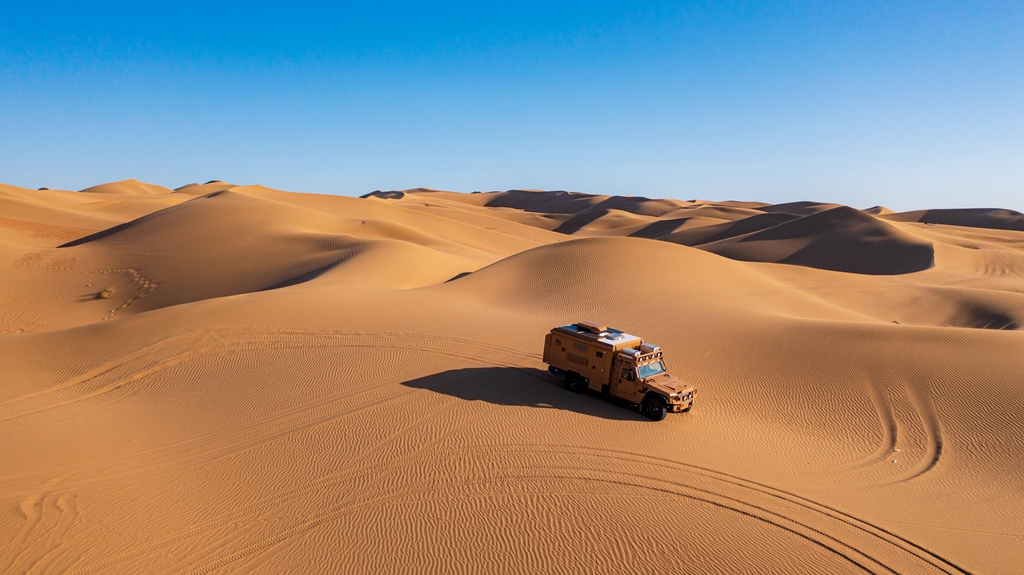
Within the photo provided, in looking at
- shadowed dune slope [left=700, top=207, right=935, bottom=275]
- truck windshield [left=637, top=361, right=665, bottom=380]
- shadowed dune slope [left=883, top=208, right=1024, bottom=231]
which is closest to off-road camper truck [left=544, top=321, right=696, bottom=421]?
truck windshield [left=637, top=361, right=665, bottom=380]

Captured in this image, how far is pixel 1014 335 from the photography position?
15164 millimetres

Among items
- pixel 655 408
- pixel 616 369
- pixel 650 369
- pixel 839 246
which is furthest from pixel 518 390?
pixel 839 246

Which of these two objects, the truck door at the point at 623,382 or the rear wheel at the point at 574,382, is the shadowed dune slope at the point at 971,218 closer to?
the rear wheel at the point at 574,382

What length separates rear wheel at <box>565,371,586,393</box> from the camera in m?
12.5

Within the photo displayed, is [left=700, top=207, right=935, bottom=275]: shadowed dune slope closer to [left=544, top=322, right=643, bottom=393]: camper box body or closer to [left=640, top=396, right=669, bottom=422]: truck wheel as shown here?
[left=544, top=322, right=643, bottom=393]: camper box body

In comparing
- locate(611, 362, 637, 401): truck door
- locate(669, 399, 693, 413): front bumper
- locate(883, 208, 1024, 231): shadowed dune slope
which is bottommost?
locate(669, 399, 693, 413): front bumper

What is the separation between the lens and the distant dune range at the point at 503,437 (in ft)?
24.7

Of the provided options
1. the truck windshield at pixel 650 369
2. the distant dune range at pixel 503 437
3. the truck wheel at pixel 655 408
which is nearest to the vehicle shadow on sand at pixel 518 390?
the distant dune range at pixel 503 437

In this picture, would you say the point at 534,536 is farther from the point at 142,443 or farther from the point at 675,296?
the point at 675,296

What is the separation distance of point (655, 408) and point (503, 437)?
3.05 meters

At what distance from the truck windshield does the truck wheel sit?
482 mm

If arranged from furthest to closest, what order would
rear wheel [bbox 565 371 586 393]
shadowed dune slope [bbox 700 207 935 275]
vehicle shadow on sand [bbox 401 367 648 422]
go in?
shadowed dune slope [bbox 700 207 935 275], rear wheel [bbox 565 371 586 393], vehicle shadow on sand [bbox 401 367 648 422]

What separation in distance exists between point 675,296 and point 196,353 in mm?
15687

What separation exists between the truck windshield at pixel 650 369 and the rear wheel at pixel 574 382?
141 centimetres
